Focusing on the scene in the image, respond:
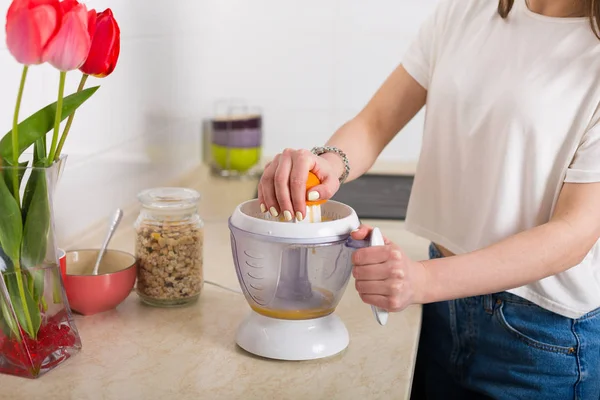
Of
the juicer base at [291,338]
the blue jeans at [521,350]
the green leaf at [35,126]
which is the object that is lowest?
the blue jeans at [521,350]

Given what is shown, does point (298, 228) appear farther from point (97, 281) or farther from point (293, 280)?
point (97, 281)

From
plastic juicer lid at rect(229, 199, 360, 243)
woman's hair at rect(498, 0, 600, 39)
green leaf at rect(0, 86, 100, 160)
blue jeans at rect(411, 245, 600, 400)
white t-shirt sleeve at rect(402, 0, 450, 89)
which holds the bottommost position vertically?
blue jeans at rect(411, 245, 600, 400)

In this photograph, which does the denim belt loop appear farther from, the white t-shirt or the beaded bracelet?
the beaded bracelet

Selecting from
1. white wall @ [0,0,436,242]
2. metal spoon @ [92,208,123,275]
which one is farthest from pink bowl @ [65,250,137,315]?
white wall @ [0,0,436,242]

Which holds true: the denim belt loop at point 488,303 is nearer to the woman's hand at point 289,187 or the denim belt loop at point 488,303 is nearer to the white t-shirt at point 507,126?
the white t-shirt at point 507,126

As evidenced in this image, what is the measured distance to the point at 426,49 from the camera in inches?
56.0

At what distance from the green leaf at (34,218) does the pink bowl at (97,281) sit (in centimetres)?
16

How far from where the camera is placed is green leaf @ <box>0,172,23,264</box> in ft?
3.17

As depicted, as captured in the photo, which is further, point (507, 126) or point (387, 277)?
point (507, 126)

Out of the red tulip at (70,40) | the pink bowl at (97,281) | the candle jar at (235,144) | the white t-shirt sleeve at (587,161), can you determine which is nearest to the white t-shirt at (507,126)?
the white t-shirt sleeve at (587,161)

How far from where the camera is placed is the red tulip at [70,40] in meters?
0.90

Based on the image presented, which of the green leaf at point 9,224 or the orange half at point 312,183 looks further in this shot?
the orange half at point 312,183

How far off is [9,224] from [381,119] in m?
0.69

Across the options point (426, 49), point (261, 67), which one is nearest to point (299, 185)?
point (426, 49)
